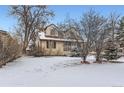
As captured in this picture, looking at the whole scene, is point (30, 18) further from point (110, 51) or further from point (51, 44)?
point (110, 51)

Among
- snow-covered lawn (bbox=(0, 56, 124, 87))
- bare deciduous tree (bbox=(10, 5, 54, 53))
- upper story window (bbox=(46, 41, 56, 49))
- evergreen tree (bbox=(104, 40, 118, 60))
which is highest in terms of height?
bare deciduous tree (bbox=(10, 5, 54, 53))

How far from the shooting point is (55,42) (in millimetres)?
4293

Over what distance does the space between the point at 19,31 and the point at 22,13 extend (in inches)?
10.1

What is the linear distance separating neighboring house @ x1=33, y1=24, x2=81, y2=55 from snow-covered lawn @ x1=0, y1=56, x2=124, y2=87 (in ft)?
0.37

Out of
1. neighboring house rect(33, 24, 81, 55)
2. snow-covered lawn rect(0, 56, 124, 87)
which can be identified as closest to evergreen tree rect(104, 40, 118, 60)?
snow-covered lawn rect(0, 56, 124, 87)

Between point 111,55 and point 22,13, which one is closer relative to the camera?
point 22,13

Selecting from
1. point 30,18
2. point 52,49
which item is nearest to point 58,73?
point 52,49

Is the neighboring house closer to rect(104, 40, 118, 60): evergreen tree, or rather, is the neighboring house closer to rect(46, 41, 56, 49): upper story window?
rect(46, 41, 56, 49): upper story window

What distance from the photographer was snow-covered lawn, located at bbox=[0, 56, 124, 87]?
3.98 meters

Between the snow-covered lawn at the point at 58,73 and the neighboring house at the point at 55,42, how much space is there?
112 millimetres

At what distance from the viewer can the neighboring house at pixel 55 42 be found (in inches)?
170

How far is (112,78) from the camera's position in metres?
4.00
